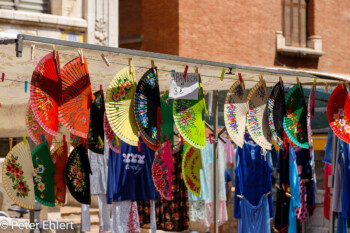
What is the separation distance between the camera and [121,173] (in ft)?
24.5

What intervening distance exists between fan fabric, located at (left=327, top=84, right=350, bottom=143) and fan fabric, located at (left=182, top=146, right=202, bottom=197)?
5.65ft

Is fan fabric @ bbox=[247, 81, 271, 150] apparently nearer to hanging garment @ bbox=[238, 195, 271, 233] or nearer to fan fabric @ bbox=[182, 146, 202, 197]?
fan fabric @ bbox=[182, 146, 202, 197]

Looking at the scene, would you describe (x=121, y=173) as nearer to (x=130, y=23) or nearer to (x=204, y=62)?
(x=204, y=62)

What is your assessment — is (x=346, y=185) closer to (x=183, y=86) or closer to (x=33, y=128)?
(x=183, y=86)

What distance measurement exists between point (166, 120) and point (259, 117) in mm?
1075

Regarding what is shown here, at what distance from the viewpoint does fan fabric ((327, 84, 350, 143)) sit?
8.45 metres

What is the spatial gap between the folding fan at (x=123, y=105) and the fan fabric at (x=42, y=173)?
79cm

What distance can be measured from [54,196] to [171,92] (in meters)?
1.57

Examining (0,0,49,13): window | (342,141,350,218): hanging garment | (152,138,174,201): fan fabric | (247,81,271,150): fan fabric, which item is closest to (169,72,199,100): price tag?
(152,138,174,201): fan fabric

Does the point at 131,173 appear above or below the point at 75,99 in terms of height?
below

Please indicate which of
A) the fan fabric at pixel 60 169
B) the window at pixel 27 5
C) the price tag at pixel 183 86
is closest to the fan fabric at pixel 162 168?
the price tag at pixel 183 86

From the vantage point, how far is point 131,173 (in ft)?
24.4

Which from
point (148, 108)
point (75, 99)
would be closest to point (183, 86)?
point (148, 108)

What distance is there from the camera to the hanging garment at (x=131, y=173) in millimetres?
7430
